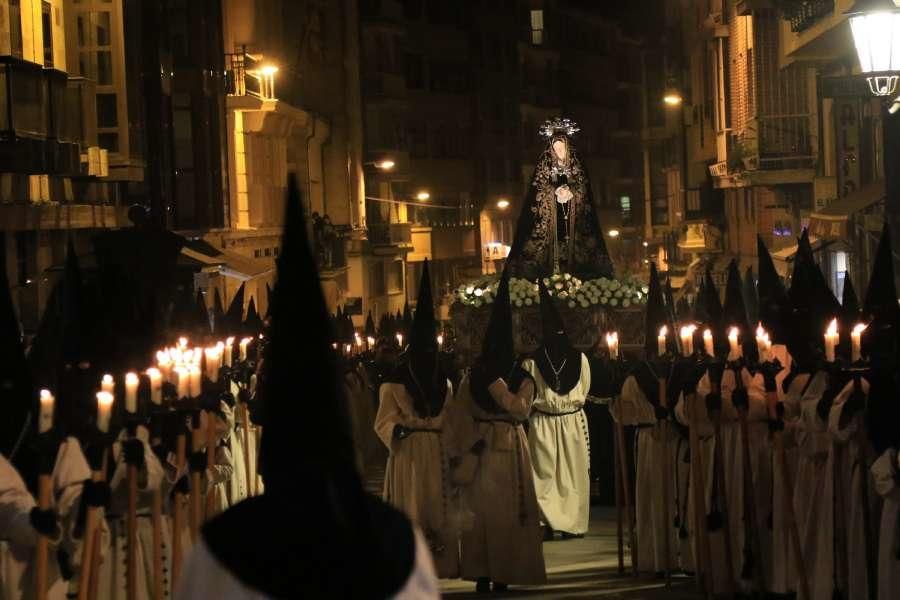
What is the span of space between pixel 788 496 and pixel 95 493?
5.05 m

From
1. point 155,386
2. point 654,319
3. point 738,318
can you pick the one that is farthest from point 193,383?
point 654,319

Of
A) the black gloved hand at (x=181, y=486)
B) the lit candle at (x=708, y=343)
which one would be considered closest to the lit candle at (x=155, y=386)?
the black gloved hand at (x=181, y=486)

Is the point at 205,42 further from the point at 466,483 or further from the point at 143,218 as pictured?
the point at 466,483

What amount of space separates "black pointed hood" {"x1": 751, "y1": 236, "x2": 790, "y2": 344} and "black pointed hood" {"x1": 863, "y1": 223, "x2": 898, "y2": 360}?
1.00 m

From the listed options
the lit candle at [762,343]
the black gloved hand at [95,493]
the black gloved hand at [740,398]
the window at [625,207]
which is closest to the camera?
the black gloved hand at [95,493]

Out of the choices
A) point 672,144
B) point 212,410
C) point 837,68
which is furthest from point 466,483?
point 672,144

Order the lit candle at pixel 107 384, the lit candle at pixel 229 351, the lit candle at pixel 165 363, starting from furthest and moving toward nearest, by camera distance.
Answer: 1. the lit candle at pixel 229 351
2. the lit candle at pixel 165 363
3. the lit candle at pixel 107 384

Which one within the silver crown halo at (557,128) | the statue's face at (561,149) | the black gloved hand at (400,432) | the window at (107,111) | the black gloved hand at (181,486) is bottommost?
the black gloved hand at (400,432)

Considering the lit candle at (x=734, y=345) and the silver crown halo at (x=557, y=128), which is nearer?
the lit candle at (x=734, y=345)

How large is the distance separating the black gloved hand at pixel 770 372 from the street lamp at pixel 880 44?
1945mm

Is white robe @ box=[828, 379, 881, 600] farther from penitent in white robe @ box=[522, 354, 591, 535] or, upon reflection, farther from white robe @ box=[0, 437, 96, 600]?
penitent in white robe @ box=[522, 354, 591, 535]

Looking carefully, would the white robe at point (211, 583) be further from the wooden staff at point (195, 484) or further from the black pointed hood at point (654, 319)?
the black pointed hood at point (654, 319)

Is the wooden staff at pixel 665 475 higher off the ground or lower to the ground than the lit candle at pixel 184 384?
lower

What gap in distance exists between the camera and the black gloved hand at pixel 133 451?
989cm
